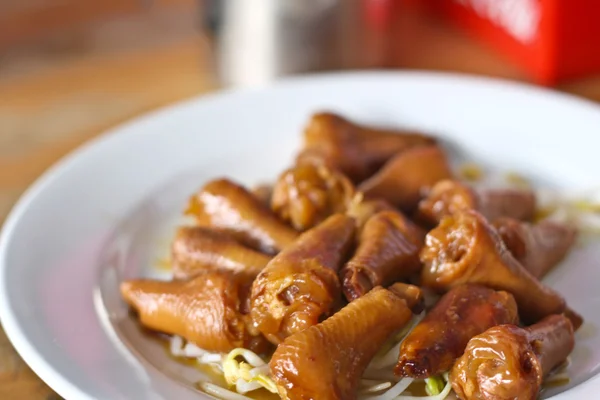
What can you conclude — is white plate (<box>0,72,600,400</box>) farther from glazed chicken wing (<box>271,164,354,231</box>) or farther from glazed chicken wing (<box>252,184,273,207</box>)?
glazed chicken wing (<box>271,164,354,231</box>)

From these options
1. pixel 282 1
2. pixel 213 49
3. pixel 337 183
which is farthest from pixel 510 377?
pixel 213 49

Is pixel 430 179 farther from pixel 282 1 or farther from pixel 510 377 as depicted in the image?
pixel 282 1

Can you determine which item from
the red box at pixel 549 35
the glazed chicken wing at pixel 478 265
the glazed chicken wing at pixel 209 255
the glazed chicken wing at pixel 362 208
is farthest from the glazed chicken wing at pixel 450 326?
the red box at pixel 549 35

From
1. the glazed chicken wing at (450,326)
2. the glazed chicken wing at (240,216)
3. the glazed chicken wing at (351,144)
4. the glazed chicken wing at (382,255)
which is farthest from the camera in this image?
the glazed chicken wing at (351,144)

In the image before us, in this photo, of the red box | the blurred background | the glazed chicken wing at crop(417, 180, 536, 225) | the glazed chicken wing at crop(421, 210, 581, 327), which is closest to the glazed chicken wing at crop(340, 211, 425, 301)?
the glazed chicken wing at crop(421, 210, 581, 327)

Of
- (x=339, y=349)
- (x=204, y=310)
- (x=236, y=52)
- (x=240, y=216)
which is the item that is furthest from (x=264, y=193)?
(x=236, y=52)

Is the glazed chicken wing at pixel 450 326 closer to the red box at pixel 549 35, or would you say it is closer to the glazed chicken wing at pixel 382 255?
the glazed chicken wing at pixel 382 255
